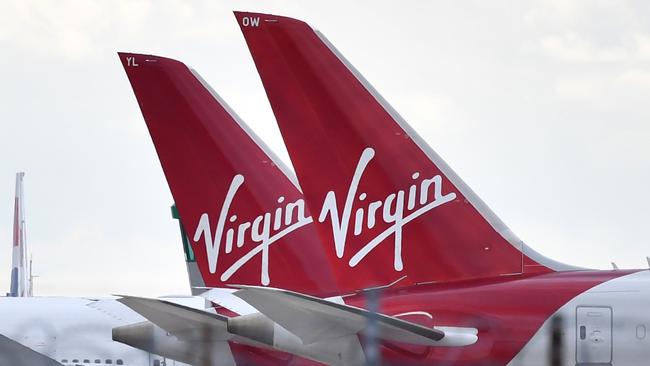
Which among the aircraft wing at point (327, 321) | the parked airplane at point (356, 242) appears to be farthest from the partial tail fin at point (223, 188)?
the aircraft wing at point (327, 321)

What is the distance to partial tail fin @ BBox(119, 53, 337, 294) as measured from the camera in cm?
2783

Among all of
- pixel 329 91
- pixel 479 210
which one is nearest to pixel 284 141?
pixel 329 91

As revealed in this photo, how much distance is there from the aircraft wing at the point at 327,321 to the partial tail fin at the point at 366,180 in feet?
7.16

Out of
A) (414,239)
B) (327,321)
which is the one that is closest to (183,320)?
(327,321)

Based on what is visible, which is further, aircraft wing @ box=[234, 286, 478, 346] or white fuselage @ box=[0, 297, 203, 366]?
white fuselage @ box=[0, 297, 203, 366]

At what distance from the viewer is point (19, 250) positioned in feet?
245

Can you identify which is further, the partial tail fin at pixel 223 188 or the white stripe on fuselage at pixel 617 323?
the partial tail fin at pixel 223 188

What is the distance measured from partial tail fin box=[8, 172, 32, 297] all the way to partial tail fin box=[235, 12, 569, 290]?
45.5m

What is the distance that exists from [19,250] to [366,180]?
177 feet

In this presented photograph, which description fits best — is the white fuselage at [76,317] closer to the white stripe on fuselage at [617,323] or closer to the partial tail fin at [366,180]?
the partial tail fin at [366,180]

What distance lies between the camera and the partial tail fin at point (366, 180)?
22062 millimetres

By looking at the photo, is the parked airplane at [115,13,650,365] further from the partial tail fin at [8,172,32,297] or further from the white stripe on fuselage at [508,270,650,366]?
the partial tail fin at [8,172,32,297]

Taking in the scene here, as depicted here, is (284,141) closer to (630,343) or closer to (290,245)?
(290,245)

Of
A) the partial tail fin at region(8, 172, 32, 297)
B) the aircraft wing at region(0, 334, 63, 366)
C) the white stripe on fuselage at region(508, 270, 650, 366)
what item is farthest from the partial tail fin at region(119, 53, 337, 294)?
the partial tail fin at region(8, 172, 32, 297)
